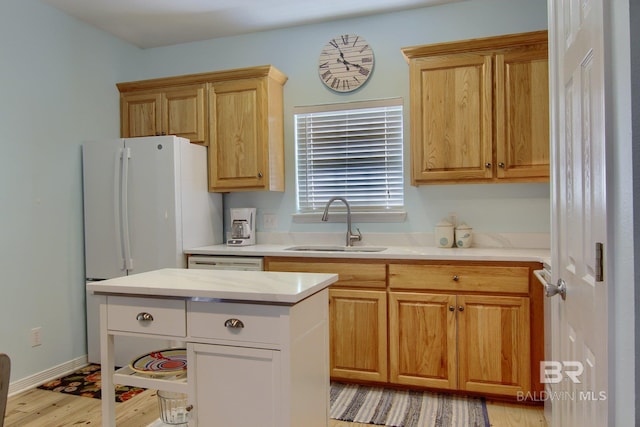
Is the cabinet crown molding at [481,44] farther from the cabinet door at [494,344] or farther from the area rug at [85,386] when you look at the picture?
the area rug at [85,386]

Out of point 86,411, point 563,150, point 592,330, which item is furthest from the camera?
point 86,411

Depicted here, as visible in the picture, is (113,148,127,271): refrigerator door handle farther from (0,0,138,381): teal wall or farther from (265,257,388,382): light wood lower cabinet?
(265,257,388,382): light wood lower cabinet

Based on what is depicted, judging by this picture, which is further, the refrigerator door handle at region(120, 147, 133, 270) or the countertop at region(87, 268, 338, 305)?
the refrigerator door handle at region(120, 147, 133, 270)

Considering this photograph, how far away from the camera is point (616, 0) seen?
34.9 inches

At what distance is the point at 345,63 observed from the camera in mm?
3498

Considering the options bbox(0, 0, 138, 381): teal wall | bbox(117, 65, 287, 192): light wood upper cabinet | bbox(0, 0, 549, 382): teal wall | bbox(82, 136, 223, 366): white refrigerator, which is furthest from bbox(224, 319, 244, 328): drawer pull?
bbox(0, 0, 138, 381): teal wall

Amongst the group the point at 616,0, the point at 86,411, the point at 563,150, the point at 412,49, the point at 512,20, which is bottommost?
the point at 86,411

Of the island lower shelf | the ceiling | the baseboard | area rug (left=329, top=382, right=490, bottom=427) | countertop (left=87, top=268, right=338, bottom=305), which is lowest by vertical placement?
area rug (left=329, top=382, right=490, bottom=427)

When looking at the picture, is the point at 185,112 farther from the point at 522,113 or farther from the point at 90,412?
the point at 522,113

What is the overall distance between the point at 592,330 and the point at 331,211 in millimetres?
2560

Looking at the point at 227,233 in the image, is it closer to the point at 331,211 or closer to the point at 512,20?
the point at 331,211

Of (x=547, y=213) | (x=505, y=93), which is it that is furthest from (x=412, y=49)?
(x=547, y=213)

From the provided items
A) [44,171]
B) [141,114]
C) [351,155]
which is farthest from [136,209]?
[351,155]

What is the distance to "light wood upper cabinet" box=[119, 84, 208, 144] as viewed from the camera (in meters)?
3.54
